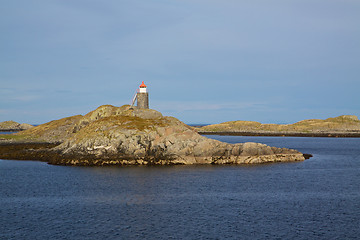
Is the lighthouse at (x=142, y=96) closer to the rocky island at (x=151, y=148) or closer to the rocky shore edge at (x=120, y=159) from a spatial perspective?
the rocky island at (x=151, y=148)

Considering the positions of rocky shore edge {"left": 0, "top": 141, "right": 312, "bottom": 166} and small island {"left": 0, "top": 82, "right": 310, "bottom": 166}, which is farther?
small island {"left": 0, "top": 82, "right": 310, "bottom": 166}

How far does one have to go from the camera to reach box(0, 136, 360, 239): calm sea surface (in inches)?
1276

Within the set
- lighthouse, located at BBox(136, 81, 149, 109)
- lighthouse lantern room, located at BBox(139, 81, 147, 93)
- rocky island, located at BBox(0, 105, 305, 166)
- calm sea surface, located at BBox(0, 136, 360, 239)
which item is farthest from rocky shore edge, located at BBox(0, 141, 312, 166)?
lighthouse lantern room, located at BBox(139, 81, 147, 93)

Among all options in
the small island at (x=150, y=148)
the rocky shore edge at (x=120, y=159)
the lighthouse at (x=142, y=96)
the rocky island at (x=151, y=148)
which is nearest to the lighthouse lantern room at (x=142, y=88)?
the lighthouse at (x=142, y=96)

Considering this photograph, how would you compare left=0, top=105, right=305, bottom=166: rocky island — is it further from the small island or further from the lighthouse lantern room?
the lighthouse lantern room

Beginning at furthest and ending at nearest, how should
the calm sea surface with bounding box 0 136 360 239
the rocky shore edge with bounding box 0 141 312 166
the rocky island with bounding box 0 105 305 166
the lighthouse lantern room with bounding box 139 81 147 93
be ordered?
the lighthouse lantern room with bounding box 139 81 147 93 → the rocky island with bounding box 0 105 305 166 → the rocky shore edge with bounding box 0 141 312 166 → the calm sea surface with bounding box 0 136 360 239

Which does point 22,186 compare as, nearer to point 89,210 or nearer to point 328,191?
point 89,210

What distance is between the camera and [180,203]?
138ft

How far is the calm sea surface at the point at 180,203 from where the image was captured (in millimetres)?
32406

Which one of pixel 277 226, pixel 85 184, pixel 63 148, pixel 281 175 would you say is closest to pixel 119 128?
pixel 63 148

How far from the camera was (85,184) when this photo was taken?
172ft

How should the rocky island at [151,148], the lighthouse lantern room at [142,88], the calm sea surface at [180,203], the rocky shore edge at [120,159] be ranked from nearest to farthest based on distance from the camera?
the calm sea surface at [180,203]
the rocky shore edge at [120,159]
the rocky island at [151,148]
the lighthouse lantern room at [142,88]

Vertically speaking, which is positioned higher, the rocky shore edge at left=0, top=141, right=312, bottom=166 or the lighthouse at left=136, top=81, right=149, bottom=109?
the lighthouse at left=136, top=81, right=149, bottom=109

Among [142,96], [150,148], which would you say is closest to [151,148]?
[150,148]
